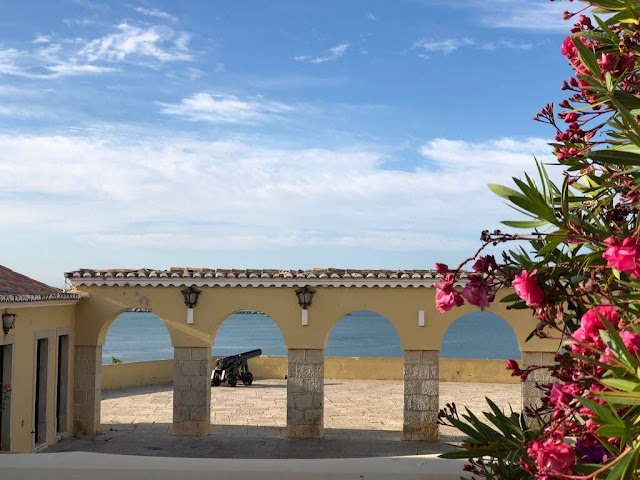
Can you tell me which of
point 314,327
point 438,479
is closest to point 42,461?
point 438,479

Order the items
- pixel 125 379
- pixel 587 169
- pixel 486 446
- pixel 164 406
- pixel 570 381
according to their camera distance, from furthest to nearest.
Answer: pixel 125 379, pixel 164 406, pixel 587 169, pixel 486 446, pixel 570 381

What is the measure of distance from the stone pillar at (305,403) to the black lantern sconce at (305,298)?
0.88 m

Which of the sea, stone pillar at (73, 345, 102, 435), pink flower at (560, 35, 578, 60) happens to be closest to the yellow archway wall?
stone pillar at (73, 345, 102, 435)

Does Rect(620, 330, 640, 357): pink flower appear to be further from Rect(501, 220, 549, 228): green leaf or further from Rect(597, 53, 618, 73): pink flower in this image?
Rect(597, 53, 618, 73): pink flower

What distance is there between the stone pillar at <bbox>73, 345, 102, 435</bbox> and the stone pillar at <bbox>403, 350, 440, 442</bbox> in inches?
274

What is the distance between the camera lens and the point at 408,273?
54.3 feet

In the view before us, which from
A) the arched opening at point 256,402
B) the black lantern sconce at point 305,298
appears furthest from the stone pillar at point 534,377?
the arched opening at point 256,402

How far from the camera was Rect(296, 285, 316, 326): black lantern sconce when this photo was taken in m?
16.6

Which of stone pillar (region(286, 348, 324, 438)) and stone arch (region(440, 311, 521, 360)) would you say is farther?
stone arch (region(440, 311, 521, 360))

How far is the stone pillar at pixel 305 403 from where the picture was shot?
53.3 ft

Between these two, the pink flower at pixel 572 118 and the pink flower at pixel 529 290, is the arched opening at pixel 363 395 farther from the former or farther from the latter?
the pink flower at pixel 529 290

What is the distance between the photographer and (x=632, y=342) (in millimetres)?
2303

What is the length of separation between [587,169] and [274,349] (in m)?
102

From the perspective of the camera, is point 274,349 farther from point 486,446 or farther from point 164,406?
point 486,446
